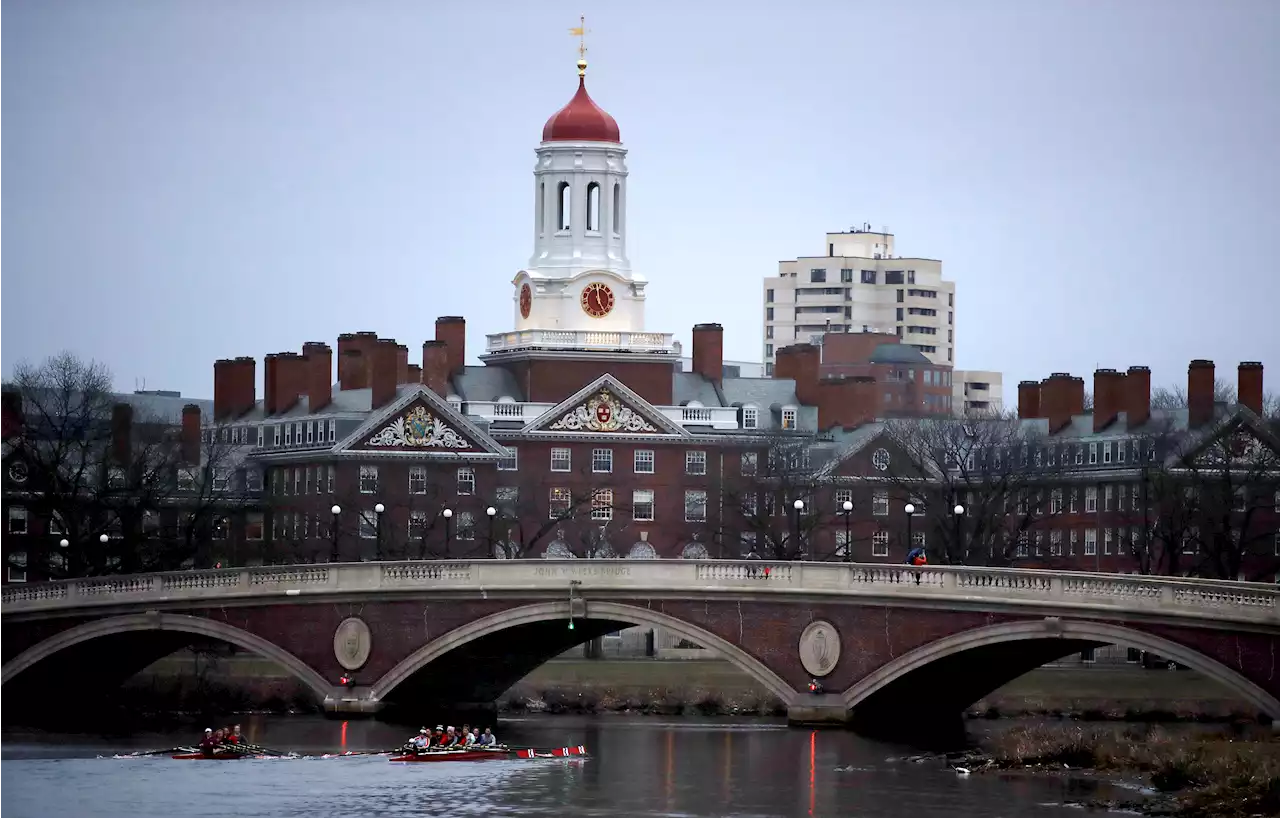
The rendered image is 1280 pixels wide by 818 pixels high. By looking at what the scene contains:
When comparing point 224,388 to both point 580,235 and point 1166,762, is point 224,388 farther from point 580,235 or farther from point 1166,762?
point 1166,762

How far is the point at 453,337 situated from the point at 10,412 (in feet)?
74.5

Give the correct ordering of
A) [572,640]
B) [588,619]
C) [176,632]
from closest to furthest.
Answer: [588,619]
[176,632]
[572,640]

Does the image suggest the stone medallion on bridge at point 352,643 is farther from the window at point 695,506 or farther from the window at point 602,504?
the window at point 695,506

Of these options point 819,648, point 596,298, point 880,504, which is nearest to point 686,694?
point 819,648

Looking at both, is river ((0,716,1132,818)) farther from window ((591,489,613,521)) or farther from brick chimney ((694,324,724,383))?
brick chimney ((694,324,724,383))

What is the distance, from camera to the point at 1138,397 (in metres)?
139

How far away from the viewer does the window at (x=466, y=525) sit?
134 m

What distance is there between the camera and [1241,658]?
79.7 meters

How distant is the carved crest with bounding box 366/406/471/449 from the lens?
448 ft

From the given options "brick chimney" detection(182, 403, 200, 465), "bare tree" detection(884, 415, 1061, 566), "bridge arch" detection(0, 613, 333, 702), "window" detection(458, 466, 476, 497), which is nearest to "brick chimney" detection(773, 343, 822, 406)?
"bare tree" detection(884, 415, 1061, 566)

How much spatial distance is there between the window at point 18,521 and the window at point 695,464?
94.8ft

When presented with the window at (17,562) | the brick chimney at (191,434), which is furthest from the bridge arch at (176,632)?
the brick chimney at (191,434)

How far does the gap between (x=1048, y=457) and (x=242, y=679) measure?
4519 cm

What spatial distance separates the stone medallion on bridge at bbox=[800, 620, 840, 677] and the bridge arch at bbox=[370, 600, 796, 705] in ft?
3.02
